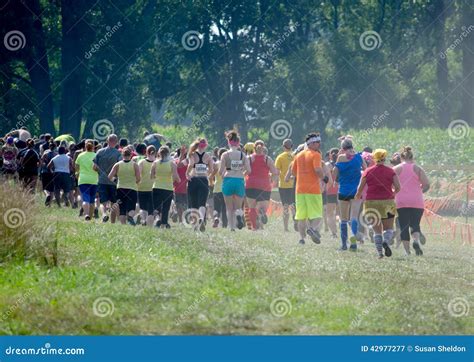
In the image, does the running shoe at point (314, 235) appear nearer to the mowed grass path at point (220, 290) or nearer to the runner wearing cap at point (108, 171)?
the mowed grass path at point (220, 290)

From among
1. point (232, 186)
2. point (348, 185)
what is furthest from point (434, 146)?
point (348, 185)

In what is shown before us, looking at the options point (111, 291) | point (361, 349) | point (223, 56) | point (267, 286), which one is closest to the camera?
point (361, 349)

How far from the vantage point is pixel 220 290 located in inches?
611

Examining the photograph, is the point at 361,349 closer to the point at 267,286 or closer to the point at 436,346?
the point at 436,346

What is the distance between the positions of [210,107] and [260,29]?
5.28 meters

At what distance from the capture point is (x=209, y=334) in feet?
43.5

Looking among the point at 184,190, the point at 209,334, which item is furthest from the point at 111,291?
the point at 184,190
